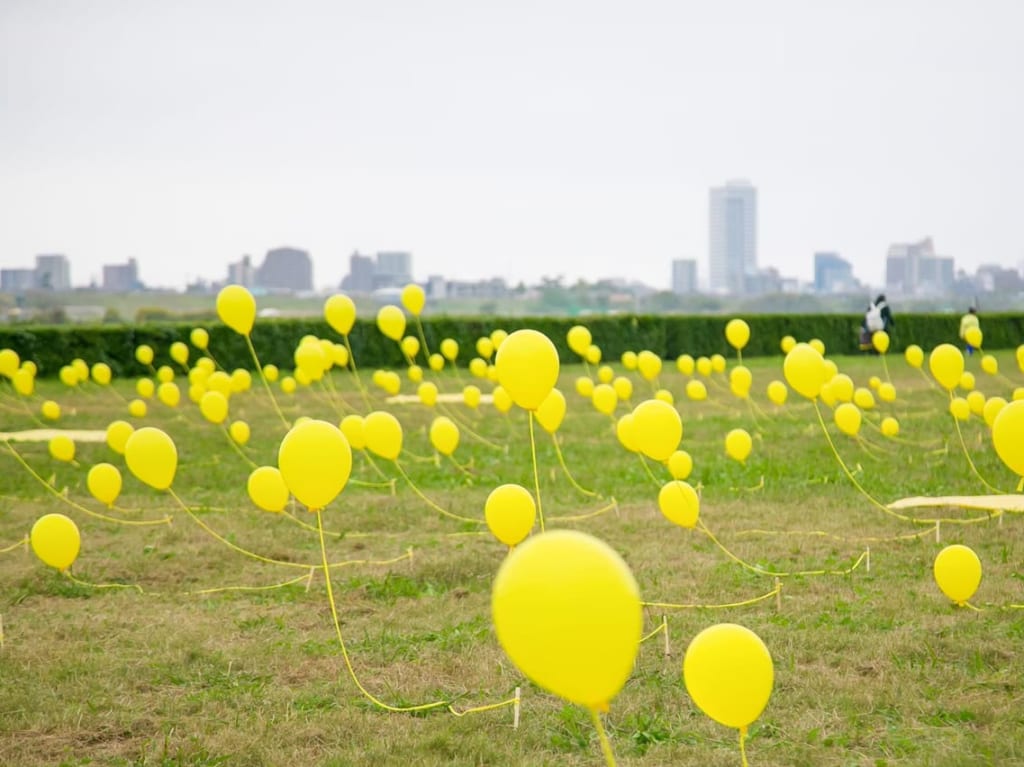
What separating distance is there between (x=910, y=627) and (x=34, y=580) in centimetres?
515

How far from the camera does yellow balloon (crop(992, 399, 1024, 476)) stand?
5.36m

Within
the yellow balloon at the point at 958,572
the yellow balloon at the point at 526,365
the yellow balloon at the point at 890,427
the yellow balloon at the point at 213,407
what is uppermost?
the yellow balloon at the point at 526,365

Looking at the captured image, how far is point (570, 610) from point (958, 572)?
3.81 metres

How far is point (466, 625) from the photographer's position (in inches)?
226

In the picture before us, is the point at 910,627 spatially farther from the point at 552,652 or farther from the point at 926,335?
the point at 926,335

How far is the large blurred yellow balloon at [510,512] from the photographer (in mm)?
5246

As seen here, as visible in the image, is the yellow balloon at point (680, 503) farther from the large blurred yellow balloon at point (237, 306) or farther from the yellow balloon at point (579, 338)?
the yellow balloon at point (579, 338)

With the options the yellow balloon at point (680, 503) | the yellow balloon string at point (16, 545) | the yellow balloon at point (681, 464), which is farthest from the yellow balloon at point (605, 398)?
the yellow balloon string at point (16, 545)

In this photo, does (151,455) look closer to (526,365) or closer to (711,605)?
(526,365)

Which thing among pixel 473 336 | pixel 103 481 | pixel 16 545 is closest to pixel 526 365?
pixel 103 481

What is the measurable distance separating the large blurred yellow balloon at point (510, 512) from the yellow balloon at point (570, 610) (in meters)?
2.69

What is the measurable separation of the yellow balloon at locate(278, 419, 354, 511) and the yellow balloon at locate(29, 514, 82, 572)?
1.99 m

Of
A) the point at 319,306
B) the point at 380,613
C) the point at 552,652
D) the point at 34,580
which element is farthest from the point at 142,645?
the point at 319,306

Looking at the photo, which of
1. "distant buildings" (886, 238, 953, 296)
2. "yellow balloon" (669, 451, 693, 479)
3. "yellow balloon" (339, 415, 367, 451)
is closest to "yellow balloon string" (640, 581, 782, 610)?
"yellow balloon" (669, 451, 693, 479)
